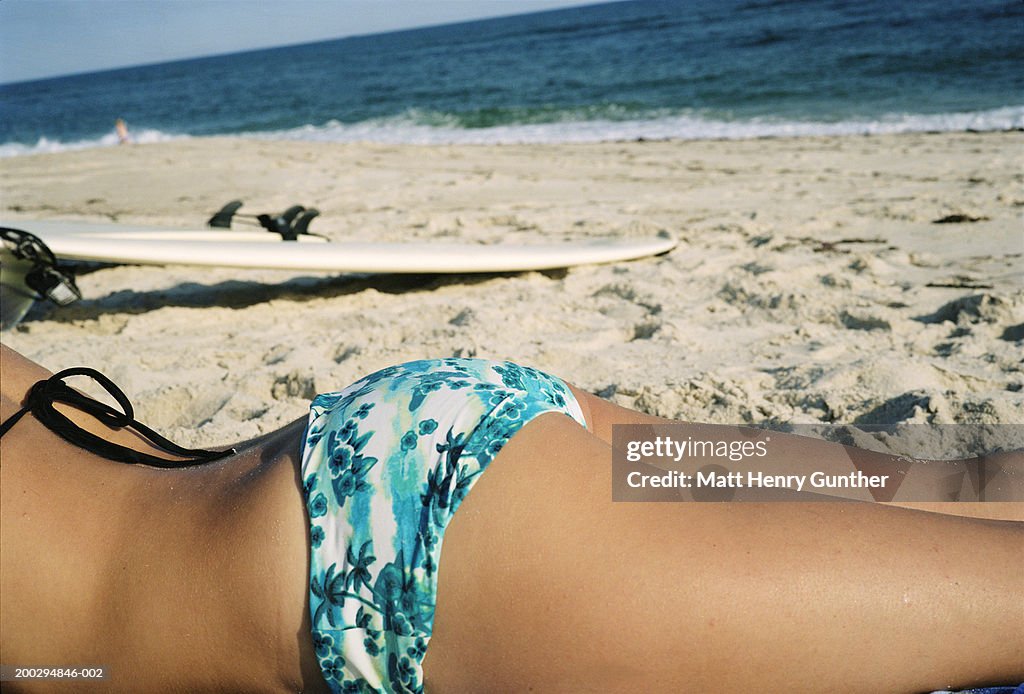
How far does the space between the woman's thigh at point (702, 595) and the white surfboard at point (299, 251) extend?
2.82m

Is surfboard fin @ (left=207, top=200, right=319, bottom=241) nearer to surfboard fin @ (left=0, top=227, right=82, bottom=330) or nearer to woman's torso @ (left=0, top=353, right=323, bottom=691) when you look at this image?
surfboard fin @ (left=0, top=227, right=82, bottom=330)

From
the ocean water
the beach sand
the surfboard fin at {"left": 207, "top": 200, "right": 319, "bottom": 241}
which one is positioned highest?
the ocean water

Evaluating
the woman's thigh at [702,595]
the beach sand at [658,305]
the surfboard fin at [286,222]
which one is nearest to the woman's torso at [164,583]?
the woman's thigh at [702,595]

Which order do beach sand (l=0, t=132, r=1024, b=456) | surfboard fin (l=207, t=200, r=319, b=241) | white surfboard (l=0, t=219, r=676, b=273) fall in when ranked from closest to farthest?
beach sand (l=0, t=132, r=1024, b=456) → white surfboard (l=0, t=219, r=676, b=273) → surfboard fin (l=207, t=200, r=319, b=241)

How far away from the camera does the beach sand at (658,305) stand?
257 centimetres

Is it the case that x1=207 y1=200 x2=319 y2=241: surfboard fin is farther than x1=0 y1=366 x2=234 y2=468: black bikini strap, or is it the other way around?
x1=207 y1=200 x2=319 y2=241: surfboard fin

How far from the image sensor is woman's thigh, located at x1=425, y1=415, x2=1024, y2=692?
3.46 feet

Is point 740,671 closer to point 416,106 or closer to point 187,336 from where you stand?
point 187,336

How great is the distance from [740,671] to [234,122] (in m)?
21.3

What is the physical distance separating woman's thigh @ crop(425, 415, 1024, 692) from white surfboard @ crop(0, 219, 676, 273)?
9.24 ft

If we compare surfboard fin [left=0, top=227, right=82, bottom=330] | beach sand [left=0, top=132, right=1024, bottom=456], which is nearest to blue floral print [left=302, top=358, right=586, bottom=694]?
beach sand [left=0, top=132, right=1024, bottom=456]

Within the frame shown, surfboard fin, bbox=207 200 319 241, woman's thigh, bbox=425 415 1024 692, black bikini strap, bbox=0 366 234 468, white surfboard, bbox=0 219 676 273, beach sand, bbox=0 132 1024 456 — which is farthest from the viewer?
surfboard fin, bbox=207 200 319 241

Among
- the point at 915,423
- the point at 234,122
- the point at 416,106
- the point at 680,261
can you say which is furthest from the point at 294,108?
the point at 915,423

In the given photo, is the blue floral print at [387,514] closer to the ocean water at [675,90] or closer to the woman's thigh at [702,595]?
the woman's thigh at [702,595]
